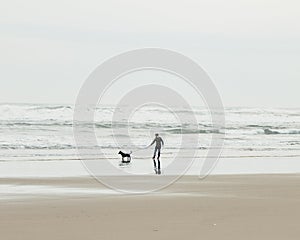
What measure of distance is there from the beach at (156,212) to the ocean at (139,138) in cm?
531

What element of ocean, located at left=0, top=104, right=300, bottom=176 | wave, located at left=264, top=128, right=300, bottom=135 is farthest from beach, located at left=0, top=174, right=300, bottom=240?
wave, located at left=264, top=128, right=300, bottom=135

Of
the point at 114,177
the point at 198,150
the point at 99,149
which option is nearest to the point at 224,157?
the point at 198,150

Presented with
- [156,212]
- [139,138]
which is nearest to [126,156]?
[156,212]

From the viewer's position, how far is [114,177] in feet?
58.3

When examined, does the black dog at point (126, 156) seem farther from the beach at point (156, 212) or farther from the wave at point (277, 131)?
the wave at point (277, 131)

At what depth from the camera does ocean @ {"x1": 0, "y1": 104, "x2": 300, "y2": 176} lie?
22203 mm

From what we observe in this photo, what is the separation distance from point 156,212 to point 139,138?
2566 centimetres

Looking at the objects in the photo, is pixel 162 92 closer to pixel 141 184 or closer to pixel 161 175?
pixel 161 175

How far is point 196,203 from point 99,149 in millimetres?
17182

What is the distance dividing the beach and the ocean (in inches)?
209

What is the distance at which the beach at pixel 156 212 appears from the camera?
8352 millimetres

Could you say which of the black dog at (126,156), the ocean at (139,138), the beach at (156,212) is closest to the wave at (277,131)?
the ocean at (139,138)

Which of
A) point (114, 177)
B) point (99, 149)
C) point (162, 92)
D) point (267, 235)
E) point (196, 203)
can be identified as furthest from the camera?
point (99, 149)

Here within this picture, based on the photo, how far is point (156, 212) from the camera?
10.3 metres
